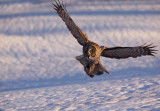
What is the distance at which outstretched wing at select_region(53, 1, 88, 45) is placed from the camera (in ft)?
28.7

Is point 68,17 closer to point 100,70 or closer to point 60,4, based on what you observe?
point 60,4

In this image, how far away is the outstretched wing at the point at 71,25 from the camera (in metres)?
8.73

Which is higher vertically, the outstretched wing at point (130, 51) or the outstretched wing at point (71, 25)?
the outstretched wing at point (71, 25)

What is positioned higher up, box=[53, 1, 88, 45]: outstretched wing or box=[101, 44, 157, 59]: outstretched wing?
box=[53, 1, 88, 45]: outstretched wing

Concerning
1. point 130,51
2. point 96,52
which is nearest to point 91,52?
point 96,52

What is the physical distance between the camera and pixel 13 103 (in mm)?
26062

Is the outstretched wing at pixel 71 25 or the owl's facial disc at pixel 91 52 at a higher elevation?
the outstretched wing at pixel 71 25

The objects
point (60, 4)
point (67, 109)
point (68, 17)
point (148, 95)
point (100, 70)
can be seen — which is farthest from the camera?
point (148, 95)

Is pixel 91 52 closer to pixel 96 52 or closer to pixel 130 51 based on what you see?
pixel 96 52

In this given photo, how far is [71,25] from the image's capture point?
30.7 ft

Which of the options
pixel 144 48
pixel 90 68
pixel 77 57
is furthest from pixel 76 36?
pixel 144 48

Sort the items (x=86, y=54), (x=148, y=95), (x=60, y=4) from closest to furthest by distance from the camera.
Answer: (x=86, y=54), (x=60, y=4), (x=148, y=95)

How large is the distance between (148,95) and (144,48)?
18.2 metres

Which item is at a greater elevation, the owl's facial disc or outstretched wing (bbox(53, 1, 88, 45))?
outstretched wing (bbox(53, 1, 88, 45))
